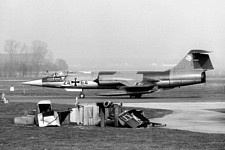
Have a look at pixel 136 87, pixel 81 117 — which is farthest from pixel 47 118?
pixel 136 87

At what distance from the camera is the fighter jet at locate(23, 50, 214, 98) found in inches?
1658

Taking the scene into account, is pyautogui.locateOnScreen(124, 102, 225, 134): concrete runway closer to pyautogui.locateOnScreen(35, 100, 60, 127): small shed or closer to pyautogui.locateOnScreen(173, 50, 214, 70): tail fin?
pyautogui.locateOnScreen(35, 100, 60, 127): small shed

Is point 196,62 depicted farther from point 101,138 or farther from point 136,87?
point 101,138

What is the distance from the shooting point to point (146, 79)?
1690 inches

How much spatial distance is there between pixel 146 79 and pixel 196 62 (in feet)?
15.3

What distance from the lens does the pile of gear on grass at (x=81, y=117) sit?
2100 cm

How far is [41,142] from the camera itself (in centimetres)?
1627

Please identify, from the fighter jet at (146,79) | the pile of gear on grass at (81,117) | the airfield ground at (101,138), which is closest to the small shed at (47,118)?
the pile of gear on grass at (81,117)

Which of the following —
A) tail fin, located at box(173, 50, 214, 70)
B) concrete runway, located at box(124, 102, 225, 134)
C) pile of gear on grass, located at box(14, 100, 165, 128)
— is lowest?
concrete runway, located at box(124, 102, 225, 134)

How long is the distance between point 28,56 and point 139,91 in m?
138

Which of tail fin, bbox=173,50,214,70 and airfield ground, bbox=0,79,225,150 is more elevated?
tail fin, bbox=173,50,214,70

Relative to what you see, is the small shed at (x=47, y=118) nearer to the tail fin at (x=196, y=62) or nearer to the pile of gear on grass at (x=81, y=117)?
the pile of gear on grass at (x=81, y=117)

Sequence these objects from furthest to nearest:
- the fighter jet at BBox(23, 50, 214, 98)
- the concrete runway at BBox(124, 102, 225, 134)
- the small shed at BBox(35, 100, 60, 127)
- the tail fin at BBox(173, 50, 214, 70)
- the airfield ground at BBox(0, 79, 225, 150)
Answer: the tail fin at BBox(173, 50, 214, 70) → the fighter jet at BBox(23, 50, 214, 98) → the small shed at BBox(35, 100, 60, 127) → the concrete runway at BBox(124, 102, 225, 134) → the airfield ground at BBox(0, 79, 225, 150)

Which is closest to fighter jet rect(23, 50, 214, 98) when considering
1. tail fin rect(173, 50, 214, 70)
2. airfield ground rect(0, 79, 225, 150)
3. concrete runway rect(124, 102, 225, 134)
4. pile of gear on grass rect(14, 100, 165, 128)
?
tail fin rect(173, 50, 214, 70)
